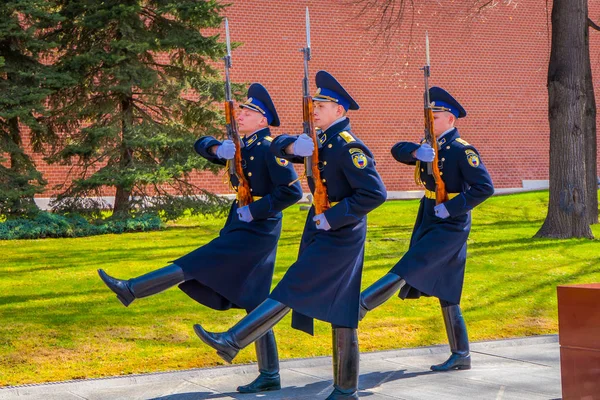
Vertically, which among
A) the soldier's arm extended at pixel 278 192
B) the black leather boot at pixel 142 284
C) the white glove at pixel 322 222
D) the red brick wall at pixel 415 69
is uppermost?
the red brick wall at pixel 415 69

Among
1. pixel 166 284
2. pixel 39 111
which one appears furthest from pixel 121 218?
pixel 166 284

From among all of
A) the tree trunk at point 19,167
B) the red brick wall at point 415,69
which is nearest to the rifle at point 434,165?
the tree trunk at point 19,167

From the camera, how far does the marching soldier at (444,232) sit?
22.6 ft

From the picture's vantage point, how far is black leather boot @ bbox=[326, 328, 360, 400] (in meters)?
5.70

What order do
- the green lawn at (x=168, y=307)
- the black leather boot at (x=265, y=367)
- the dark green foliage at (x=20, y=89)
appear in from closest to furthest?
the black leather boot at (x=265, y=367) < the green lawn at (x=168, y=307) < the dark green foliage at (x=20, y=89)

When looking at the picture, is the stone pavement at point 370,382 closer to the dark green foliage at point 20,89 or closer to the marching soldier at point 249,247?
the marching soldier at point 249,247

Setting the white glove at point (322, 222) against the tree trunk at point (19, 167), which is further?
the tree trunk at point (19, 167)

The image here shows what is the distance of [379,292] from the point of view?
682 centimetres

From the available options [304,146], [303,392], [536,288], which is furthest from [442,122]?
[536,288]

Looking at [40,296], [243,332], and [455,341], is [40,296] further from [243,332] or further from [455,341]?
[243,332]

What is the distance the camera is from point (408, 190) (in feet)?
86.5

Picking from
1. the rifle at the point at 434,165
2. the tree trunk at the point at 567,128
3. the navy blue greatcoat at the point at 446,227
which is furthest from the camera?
the tree trunk at the point at 567,128

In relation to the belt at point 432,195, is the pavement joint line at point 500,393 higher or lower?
lower

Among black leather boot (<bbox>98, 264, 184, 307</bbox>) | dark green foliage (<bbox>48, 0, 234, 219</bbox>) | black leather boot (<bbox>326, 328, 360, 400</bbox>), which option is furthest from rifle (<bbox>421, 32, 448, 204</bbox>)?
dark green foliage (<bbox>48, 0, 234, 219</bbox>)
